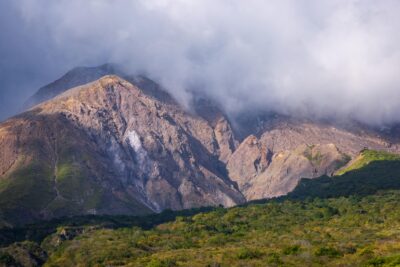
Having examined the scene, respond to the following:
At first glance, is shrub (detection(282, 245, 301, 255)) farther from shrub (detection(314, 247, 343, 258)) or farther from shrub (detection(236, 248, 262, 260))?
shrub (detection(314, 247, 343, 258))

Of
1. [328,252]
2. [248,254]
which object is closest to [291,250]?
[328,252]

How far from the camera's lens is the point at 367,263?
545 ft

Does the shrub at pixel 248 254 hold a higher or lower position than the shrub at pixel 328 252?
higher

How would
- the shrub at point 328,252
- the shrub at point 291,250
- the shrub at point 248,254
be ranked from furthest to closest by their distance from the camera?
the shrub at point 291,250 → the shrub at point 248,254 → the shrub at point 328,252

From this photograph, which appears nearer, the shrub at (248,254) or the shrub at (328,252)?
the shrub at (328,252)

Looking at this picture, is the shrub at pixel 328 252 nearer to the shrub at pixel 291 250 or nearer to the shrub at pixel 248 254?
the shrub at pixel 291 250

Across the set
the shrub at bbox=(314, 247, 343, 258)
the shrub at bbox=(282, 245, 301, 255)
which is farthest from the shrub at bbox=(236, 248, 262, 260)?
the shrub at bbox=(314, 247, 343, 258)

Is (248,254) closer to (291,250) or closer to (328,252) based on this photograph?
(291,250)

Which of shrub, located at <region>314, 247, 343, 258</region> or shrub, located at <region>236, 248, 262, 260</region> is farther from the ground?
shrub, located at <region>236, 248, 262, 260</region>

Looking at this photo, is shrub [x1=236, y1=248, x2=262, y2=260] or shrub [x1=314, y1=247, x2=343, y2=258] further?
shrub [x1=236, y1=248, x2=262, y2=260]

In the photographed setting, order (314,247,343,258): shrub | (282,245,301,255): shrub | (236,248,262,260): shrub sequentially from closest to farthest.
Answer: (314,247,343,258): shrub < (236,248,262,260): shrub < (282,245,301,255): shrub

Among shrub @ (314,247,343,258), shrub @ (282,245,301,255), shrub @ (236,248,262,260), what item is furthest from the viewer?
shrub @ (282,245,301,255)

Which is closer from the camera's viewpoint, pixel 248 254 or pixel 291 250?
pixel 248 254

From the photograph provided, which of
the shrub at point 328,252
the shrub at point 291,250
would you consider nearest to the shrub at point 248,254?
the shrub at point 291,250
